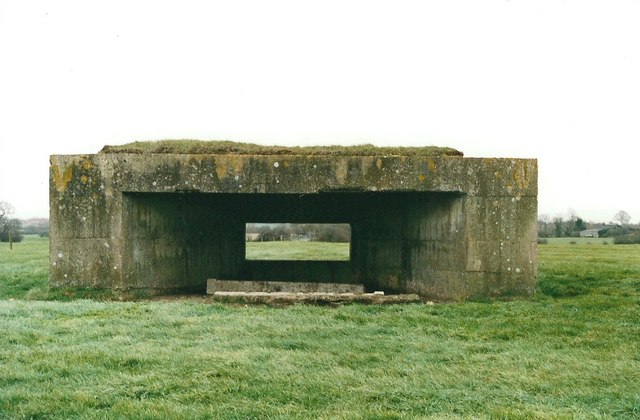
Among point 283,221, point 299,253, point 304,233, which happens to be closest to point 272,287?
point 283,221

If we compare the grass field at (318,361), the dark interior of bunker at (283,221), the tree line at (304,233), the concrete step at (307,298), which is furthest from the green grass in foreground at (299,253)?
the grass field at (318,361)

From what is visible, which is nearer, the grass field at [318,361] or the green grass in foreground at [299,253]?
the grass field at [318,361]

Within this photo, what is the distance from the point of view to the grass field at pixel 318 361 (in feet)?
12.8

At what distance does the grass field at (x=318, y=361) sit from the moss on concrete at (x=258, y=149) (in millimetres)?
2419

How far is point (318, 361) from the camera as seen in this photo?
4988 millimetres

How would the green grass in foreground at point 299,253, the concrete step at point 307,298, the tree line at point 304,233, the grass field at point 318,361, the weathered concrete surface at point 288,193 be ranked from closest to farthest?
the grass field at point 318,361
the concrete step at point 307,298
the weathered concrete surface at point 288,193
the green grass in foreground at point 299,253
the tree line at point 304,233

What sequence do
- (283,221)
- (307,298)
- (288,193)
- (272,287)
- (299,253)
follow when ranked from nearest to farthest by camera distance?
(307,298) → (288,193) → (272,287) → (283,221) → (299,253)

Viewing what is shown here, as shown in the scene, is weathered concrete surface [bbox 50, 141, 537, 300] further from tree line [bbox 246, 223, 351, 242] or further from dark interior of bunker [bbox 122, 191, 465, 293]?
tree line [bbox 246, 223, 351, 242]

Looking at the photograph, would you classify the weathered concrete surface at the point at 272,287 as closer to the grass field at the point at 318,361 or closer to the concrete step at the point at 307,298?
the concrete step at the point at 307,298

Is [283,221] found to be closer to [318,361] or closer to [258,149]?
[258,149]

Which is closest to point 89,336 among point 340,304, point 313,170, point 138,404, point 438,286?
point 138,404

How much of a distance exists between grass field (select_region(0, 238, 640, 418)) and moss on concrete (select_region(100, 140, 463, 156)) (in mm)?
2419

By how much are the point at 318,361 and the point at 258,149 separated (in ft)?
16.8

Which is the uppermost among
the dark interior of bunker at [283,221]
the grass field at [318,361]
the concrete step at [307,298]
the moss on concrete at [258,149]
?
the moss on concrete at [258,149]
